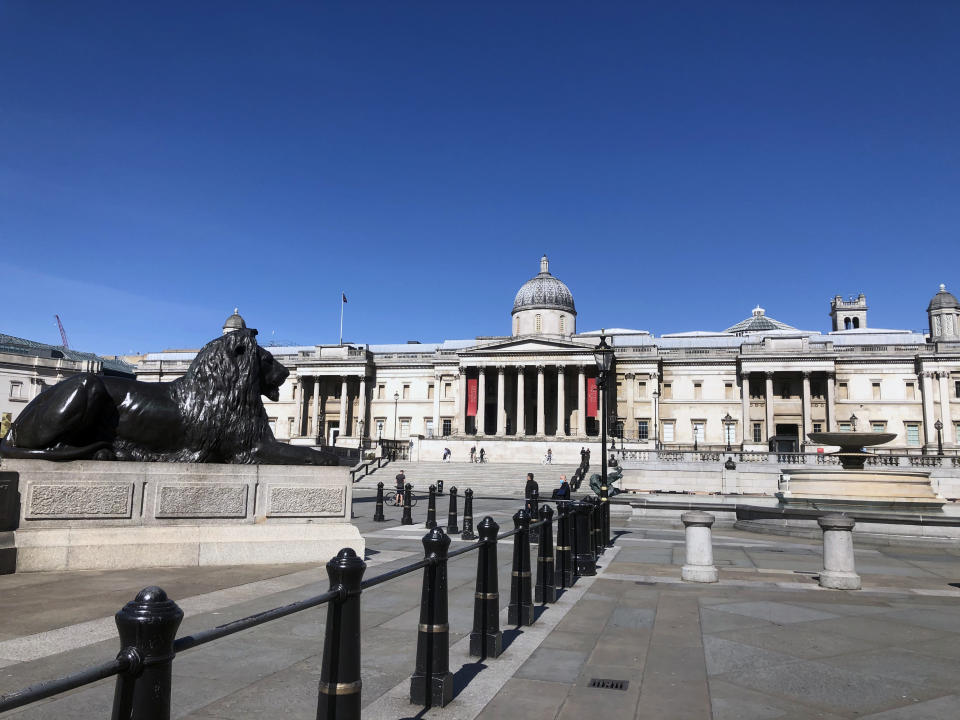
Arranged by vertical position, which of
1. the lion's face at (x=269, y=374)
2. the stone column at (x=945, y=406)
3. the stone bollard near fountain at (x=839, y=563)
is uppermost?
the stone column at (x=945, y=406)

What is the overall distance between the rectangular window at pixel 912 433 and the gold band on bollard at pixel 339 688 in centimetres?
7916

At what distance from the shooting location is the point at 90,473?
995 cm

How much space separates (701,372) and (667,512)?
55208 mm

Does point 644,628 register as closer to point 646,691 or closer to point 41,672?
point 646,691

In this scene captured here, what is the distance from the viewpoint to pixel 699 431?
76.2 meters

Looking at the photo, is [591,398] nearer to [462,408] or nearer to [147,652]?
[462,408]

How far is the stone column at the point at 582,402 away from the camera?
70.8 m

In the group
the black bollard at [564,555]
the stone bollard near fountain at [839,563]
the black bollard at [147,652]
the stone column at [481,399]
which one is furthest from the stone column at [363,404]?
the black bollard at [147,652]

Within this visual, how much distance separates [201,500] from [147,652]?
855 centimetres

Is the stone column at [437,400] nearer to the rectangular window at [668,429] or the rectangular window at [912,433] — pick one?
the rectangular window at [668,429]

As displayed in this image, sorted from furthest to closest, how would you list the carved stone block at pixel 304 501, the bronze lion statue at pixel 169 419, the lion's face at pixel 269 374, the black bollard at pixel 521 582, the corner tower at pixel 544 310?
1. the corner tower at pixel 544 310
2. the lion's face at pixel 269 374
3. the carved stone block at pixel 304 501
4. the bronze lion statue at pixel 169 419
5. the black bollard at pixel 521 582

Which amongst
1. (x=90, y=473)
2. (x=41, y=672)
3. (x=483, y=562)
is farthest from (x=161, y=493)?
(x=483, y=562)

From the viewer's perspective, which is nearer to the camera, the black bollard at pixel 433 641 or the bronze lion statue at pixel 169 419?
the black bollard at pixel 433 641

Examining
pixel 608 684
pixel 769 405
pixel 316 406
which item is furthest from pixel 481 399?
pixel 608 684
